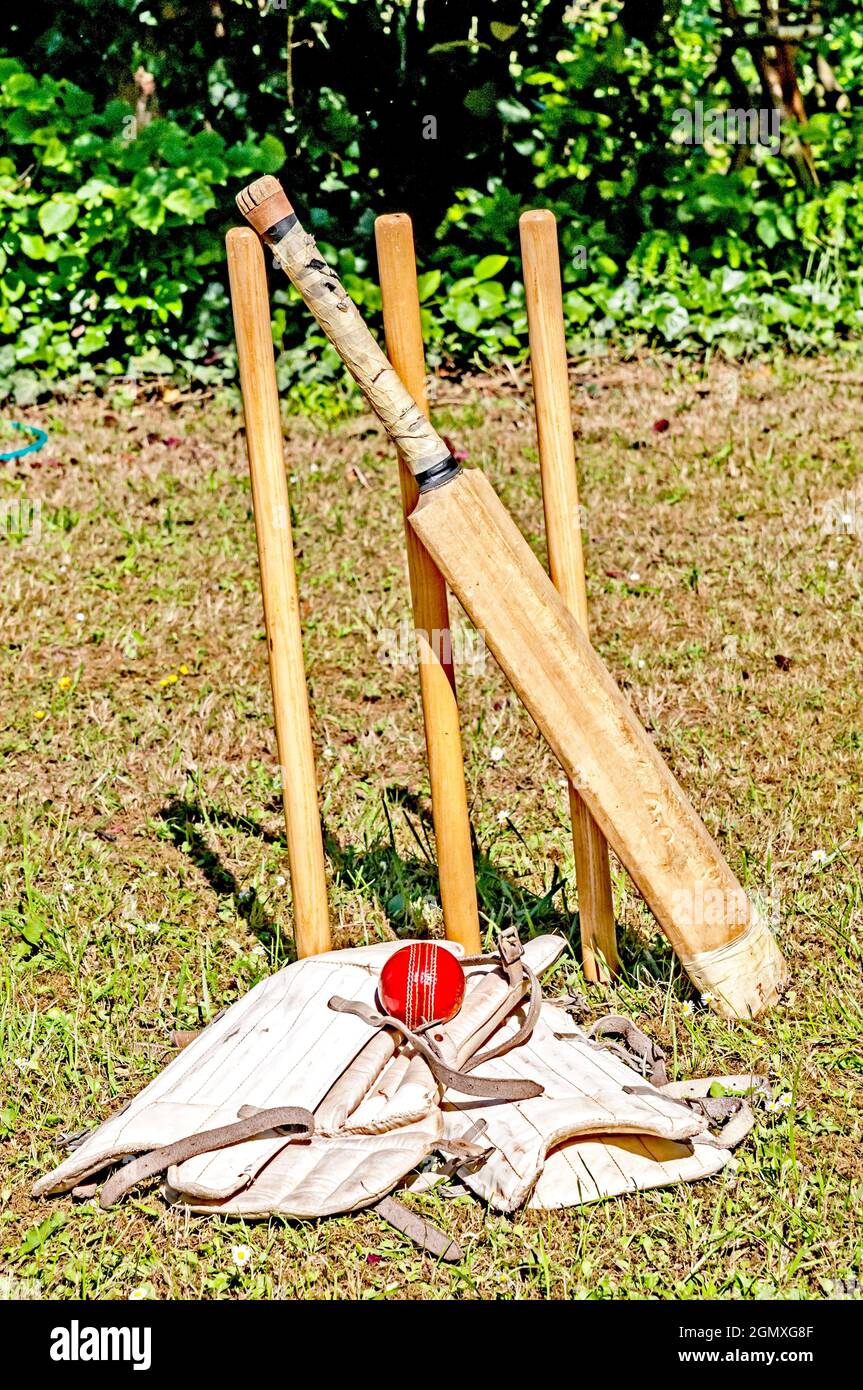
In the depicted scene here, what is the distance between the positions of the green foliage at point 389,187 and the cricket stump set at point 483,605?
360 centimetres

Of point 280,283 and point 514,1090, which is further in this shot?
point 280,283

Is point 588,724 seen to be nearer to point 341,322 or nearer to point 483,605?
point 483,605

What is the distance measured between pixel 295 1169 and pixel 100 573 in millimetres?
2864

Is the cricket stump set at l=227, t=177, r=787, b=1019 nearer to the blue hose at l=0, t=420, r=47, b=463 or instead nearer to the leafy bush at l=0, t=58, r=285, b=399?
the blue hose at l=0, t=420, r=47, b=463

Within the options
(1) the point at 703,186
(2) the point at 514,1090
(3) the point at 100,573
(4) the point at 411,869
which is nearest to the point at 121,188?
(3) the point at 100,573

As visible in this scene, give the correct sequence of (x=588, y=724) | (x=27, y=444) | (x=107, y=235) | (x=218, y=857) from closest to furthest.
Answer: (x=588, y=724) → (x=218, y=857) → (x=27, y=444) → (x=107, y=235)

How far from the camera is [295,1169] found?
235cm

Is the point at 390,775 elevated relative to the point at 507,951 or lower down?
elevated

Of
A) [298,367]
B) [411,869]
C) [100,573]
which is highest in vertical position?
[298,367]

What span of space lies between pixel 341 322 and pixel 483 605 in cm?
55

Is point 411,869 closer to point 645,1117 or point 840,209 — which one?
point 645,1117

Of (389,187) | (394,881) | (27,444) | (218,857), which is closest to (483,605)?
(394,881)

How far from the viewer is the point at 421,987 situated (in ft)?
8.30

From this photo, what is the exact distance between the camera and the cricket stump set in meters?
2.48
